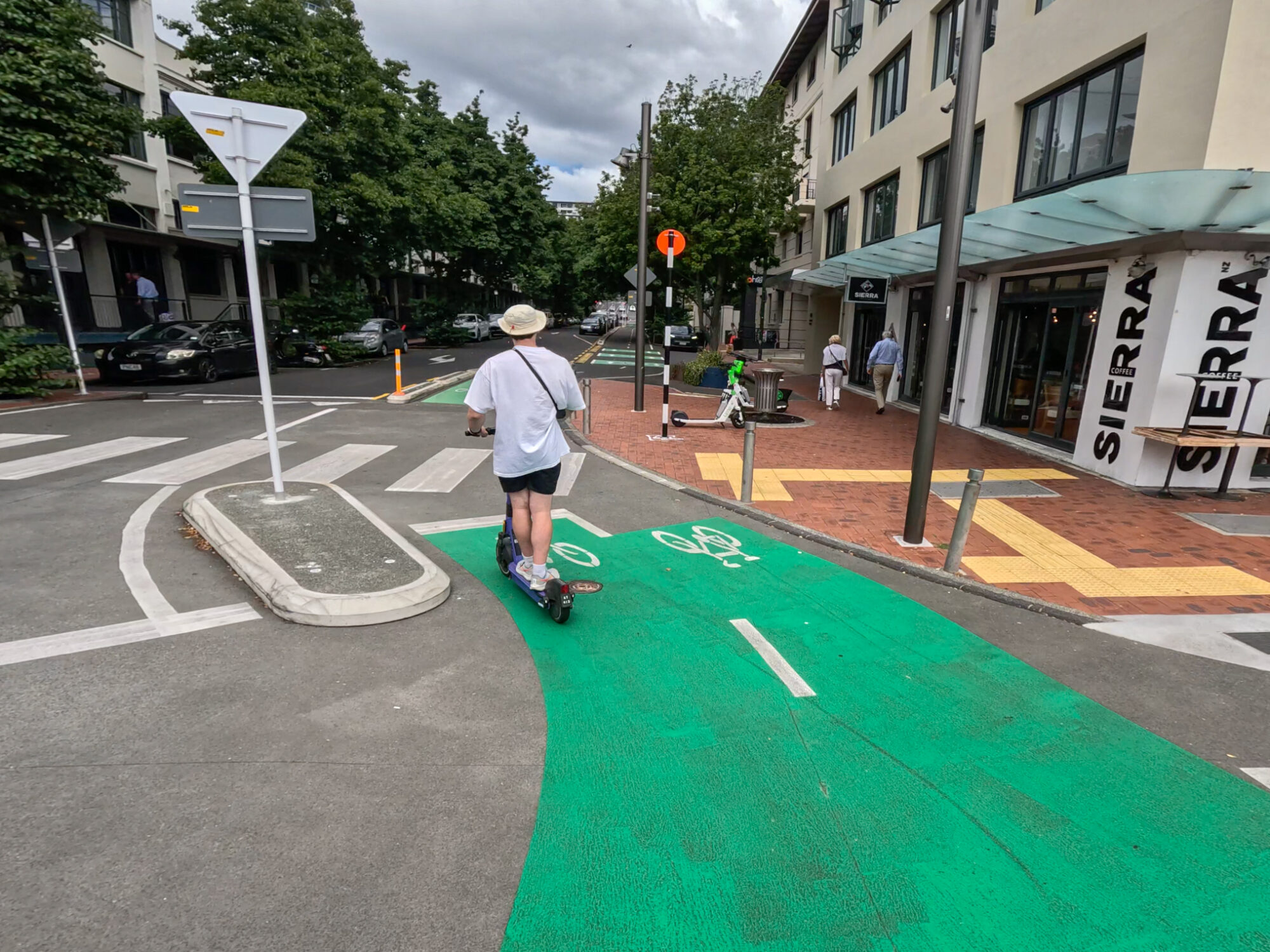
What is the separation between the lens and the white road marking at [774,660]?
404cm

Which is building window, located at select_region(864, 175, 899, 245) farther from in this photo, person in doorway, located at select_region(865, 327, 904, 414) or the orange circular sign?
the orange circular sign

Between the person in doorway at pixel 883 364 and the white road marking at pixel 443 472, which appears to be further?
the person in doorway at pixel 883 364

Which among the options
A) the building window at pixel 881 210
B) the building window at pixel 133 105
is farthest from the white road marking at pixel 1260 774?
the building window at pixel 133 105

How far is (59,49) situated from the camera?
42.8ft

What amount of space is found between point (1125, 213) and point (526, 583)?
7821 mm

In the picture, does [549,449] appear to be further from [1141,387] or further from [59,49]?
[59,49]

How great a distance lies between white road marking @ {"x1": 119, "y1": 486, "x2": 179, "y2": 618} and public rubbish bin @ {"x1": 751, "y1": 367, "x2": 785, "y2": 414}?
34.8 ft

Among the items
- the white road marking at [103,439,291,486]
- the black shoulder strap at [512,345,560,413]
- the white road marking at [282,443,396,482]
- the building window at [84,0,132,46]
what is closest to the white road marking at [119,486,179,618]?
the white road marking at [103,439,291,486]

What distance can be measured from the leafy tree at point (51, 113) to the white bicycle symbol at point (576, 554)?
13.9 m

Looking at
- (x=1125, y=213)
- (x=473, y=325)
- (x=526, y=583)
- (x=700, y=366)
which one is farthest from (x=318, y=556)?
(x=473, y=325)

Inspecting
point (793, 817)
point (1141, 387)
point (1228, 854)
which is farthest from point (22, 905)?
point (1141, 387)

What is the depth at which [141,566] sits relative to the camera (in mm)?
5312

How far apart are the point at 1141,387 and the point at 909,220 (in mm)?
8883

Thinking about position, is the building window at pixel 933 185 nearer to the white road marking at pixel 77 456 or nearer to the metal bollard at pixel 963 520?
the metal bollard at pixel 963 520
